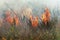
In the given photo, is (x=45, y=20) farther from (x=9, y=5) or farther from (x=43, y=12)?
(x=9, y=5)

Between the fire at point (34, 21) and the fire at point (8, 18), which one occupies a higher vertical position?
the fire at point (8, 18)

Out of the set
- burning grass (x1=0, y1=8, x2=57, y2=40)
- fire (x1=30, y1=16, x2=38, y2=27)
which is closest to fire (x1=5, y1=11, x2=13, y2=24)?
burning grass (x1=0, y1=8, x2=57, y2=40)

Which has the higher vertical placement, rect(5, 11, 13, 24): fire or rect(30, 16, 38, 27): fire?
rect(5, 11, 13, 24): fire

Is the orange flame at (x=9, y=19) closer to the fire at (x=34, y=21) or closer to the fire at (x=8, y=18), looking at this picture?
the fire at (x=8, y=18)

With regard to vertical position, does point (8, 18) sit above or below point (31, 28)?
above

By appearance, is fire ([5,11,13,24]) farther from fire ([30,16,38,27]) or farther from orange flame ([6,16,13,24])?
fire ([30,16,38,27])

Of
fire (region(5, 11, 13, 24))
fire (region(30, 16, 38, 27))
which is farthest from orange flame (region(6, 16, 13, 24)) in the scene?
fire (region(30, 16, 38, 27))

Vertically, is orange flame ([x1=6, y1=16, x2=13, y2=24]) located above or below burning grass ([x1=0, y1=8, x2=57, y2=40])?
above

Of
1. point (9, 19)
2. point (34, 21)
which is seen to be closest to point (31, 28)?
point (34, 21)

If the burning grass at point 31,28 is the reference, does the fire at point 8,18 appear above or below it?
above

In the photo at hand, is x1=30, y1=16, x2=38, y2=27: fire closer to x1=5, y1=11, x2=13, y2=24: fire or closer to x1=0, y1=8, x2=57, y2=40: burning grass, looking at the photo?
x1=0, y1=8, x2=57, y2=40: burning grass

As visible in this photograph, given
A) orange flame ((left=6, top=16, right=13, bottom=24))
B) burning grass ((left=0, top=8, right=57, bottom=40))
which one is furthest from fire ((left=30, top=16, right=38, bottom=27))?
orange flame ((left=6, top=16, right=13, bottom=24))

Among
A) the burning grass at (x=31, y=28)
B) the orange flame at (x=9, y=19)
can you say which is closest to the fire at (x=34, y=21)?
the burning grass at (x=31, y=28)

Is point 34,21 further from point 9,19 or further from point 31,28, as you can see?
point 9,19
